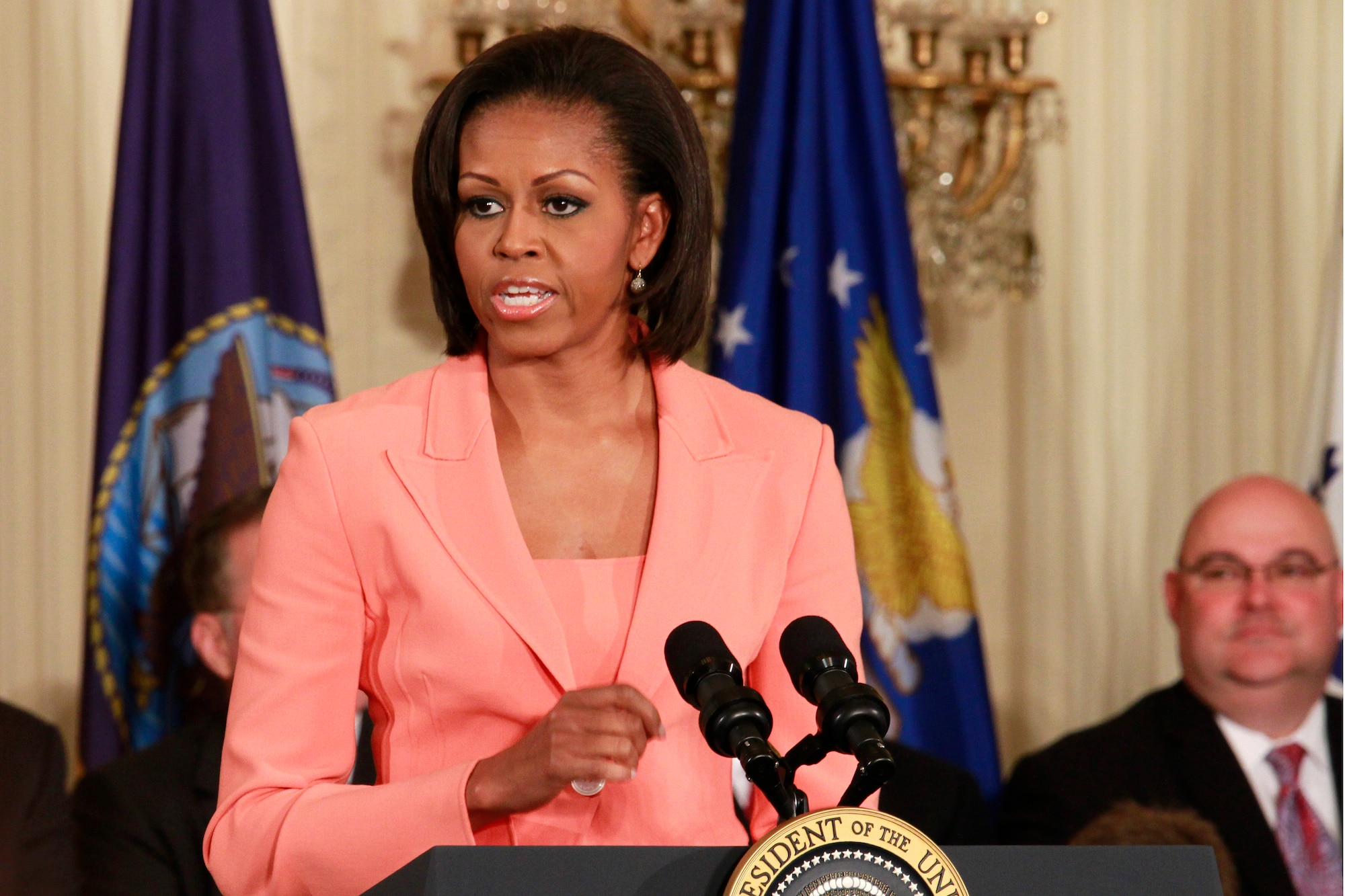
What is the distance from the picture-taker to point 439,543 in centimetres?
155

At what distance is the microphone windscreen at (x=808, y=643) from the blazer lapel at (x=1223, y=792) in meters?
2.43

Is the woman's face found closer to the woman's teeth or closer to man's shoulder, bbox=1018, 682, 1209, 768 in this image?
the woman's teeth

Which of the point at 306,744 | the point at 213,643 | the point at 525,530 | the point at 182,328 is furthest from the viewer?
the point at 182,328

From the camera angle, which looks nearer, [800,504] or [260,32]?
[800,504]

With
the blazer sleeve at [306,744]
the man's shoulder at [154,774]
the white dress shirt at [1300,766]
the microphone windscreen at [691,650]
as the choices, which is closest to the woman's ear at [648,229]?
the blazer sleeve at [306,744]

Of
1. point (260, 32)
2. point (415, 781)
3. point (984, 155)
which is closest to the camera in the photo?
point (415, 781)

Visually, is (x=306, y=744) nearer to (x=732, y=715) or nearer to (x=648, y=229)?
(x=732, y=715)

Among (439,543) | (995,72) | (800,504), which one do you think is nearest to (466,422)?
(439,543)

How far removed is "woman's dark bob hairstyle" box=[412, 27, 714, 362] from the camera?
1.63 metres

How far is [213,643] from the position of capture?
3555mm

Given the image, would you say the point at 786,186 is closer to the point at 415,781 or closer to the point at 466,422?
the point at 466,422

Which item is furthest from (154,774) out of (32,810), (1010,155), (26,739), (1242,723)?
(1010,155)

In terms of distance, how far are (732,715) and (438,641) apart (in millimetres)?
401

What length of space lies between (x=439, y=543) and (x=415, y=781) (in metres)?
0.22
